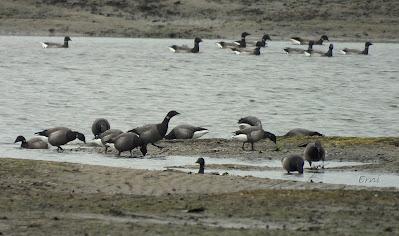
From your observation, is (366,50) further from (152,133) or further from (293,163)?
(293,163)

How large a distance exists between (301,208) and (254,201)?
68 cm

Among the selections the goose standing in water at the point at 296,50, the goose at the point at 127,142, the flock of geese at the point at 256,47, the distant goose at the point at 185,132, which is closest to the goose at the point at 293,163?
the goose at the point at 127,142

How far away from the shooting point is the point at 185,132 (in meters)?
23.5

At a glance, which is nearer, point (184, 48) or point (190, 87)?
point (190, 87)

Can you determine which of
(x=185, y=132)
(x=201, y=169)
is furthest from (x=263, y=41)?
(x=201, y=169)

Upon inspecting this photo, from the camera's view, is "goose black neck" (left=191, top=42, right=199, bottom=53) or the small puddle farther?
"goose black neck" (left=191, top=42, right=199, bottom=53)

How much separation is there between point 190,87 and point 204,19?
19119mm

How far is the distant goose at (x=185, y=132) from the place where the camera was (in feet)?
76.7

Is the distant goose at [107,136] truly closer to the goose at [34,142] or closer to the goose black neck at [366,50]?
the goose at [34,142]

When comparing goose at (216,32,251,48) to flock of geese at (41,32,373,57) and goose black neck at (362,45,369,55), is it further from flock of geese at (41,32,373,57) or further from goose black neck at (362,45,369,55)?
goose black neck at (362,45,369,55)

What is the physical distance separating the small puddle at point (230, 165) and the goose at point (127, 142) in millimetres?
188

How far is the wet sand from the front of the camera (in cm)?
1202

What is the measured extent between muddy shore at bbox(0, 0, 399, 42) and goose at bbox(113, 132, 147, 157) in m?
36.1

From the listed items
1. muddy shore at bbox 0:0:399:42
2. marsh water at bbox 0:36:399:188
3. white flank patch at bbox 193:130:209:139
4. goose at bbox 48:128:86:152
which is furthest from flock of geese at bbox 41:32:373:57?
goose at bbox 48:128:86:152
